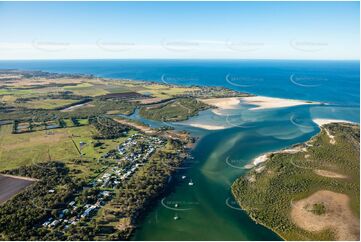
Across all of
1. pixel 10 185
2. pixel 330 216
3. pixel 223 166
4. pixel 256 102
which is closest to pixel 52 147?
pixel 10 185

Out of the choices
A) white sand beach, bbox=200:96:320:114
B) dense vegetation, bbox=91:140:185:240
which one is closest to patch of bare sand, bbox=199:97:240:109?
white sand beach, bbox=200:96:320:114

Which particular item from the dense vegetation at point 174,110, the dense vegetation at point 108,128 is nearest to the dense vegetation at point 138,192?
the dense vegetation at point 108,128

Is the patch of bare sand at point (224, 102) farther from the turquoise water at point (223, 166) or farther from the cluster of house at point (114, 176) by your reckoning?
the cluster of house at point (114, 176)

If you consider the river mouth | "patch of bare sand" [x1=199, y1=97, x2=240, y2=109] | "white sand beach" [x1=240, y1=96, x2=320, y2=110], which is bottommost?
the river mouth

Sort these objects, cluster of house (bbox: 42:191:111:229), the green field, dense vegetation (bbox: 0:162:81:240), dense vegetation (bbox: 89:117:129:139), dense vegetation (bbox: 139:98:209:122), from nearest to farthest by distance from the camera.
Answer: dense vegetation (bbox: 0:162:81:240) → cluster of house (bbox: 42:191:111:229) → the green field → dense vegetation (bbox: 89:117:129:139) → dense vegetation (bbox: 139:98:209:122)

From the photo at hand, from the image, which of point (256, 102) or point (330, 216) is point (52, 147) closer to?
point (330, 216)

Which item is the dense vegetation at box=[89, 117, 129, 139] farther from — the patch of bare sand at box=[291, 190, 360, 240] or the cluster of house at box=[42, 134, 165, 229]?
the patch of bare sand at box=[291, 190, 360, 240]
